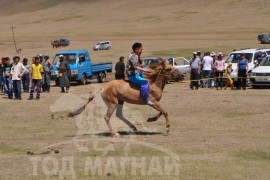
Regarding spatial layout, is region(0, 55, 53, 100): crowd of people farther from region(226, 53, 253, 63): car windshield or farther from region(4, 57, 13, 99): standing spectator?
region(226, 53, 253, 63): car windshield

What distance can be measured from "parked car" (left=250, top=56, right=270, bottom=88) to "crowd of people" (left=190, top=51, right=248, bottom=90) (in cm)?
57

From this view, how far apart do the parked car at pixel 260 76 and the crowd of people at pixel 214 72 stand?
→ 0.57 meters

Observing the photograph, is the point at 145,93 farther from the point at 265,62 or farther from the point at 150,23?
the point at 150,23

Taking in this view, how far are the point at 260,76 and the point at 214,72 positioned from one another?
213 centimetres

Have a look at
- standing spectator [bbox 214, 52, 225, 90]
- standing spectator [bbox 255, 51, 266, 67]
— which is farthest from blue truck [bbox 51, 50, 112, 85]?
standing spectator [bbox 255, 51, 266, 67]

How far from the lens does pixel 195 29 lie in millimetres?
102812

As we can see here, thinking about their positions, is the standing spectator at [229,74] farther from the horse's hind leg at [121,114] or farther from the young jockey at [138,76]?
the young jockey at [138,76]

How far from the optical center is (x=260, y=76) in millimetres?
27906

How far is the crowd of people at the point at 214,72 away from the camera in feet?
90.9

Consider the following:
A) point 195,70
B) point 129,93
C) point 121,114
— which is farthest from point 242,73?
point 129,93

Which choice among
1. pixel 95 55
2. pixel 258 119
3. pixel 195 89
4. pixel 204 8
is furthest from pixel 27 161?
pixel 204 8

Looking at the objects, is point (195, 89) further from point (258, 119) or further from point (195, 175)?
point (195, 175)

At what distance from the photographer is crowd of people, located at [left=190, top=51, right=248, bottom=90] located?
90.9 feet

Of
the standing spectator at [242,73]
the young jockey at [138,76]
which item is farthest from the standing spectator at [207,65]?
the young jockey at [138,76]
